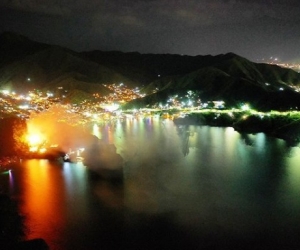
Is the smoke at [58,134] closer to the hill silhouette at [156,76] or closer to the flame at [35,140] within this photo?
the flame at [35,140]

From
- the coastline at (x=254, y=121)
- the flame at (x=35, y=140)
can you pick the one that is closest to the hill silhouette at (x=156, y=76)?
the coastline at (x=254, y=121)

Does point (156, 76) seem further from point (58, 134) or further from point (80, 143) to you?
point (80, 143)

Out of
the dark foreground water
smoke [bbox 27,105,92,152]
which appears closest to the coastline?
the dark foreground water

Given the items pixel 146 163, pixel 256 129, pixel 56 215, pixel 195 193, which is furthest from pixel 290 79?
pixel 56 215

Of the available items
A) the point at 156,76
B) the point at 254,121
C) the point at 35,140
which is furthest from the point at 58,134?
the point at 156,76

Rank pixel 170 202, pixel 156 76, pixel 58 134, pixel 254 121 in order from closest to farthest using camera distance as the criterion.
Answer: pixel 170 202
pixel 58 134
pixel 254 121
pixel 156 76

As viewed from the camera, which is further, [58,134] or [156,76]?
[156,76]

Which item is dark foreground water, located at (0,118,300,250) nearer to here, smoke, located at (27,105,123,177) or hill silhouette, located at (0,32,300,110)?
smoke, located at (27,105,123,177)

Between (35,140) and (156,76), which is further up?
(156,76)
